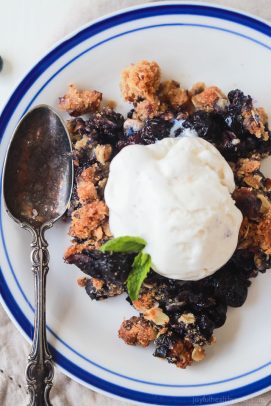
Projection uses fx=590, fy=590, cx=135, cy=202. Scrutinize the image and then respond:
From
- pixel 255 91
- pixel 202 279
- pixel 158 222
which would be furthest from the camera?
pixel 255 91

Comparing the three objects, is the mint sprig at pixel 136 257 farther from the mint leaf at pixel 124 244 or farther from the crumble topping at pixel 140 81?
the crumble topping at pixel 140 81

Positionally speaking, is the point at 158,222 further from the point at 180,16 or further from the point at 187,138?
the point at 180,16

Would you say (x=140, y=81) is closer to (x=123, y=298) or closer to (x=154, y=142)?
(x=154, y=142)

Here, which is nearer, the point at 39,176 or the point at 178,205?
the point at 178,205

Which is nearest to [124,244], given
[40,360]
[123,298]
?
[123,298]

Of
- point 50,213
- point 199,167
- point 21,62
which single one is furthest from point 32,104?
point 199,167

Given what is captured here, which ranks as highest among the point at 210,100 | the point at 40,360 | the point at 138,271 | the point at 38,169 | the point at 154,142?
the point at 210,100
